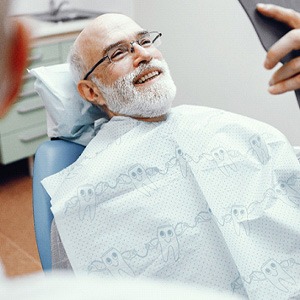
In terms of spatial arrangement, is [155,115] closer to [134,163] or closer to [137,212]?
[134,163]

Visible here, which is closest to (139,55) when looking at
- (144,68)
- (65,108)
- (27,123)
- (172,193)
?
(144,68)

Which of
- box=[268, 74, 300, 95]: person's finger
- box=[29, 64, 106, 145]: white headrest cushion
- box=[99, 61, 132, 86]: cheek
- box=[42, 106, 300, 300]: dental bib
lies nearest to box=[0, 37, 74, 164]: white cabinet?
box=[29, 64, 106, 145]: white headrest cushion

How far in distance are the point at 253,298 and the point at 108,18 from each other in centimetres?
103

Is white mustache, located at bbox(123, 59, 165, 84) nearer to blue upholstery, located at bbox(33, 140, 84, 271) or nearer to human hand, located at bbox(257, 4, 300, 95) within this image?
blue upholstery, located at bbox(33, 140, 84, 271)

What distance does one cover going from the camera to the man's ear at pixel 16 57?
39cm

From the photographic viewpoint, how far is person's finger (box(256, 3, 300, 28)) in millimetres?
791

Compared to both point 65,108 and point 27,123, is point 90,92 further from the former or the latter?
point 27,123

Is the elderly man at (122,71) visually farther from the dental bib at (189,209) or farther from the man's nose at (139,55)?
the dental bib at (189,209)

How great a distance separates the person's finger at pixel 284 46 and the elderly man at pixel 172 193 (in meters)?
0.66

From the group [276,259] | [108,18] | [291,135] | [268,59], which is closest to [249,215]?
[276,259]

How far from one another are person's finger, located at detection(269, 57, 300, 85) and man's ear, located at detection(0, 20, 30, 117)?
21.3 inches

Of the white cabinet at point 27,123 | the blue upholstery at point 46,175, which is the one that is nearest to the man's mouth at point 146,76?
the blue upholstery at point 46,175

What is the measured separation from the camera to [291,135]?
255 cm

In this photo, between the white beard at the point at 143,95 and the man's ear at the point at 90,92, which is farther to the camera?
the man's ear at the point at 90,92
